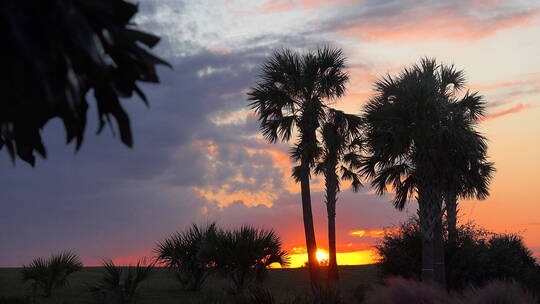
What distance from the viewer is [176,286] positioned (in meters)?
31.3

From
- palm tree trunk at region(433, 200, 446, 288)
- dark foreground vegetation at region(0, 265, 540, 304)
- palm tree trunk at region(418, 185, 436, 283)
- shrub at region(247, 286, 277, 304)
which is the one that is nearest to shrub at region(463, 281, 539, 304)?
dark foreground vegetation at region(0, 265, 540, 304)

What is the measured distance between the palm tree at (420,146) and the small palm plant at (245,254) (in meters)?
9.01

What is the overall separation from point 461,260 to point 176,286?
14.1m

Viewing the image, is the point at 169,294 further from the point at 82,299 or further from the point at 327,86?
the point at 327,86

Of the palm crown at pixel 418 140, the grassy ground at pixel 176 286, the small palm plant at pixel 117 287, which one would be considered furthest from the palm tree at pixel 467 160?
the small palm plant at pixel 117 287

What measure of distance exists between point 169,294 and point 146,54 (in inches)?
910

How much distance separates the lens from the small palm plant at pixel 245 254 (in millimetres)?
24312

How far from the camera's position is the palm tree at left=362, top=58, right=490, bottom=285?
31.2 m

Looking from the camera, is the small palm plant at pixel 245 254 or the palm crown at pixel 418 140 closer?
the small palm plant at pixel 245 254

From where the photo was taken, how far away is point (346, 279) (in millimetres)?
37750

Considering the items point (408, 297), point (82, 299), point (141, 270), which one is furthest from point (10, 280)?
point (408, 297)

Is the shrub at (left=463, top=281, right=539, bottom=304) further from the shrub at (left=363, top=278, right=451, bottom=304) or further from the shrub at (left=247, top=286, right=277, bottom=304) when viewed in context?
the shrub at (left=247, top=286, right=277, bottom=304)

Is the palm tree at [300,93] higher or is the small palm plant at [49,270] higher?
the palm tree at [300,93]

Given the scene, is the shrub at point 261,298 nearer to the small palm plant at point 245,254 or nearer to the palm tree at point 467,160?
the small palm plant at point 245,254
